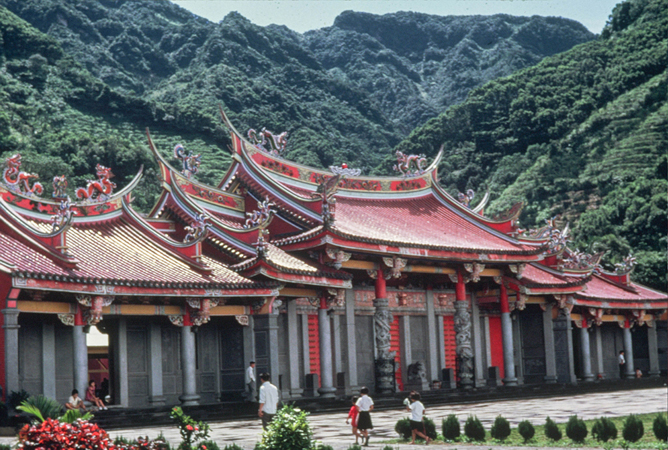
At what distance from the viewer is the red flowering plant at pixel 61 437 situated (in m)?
10.5

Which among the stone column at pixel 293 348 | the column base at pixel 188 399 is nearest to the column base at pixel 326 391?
the stone column at pixel 293 348

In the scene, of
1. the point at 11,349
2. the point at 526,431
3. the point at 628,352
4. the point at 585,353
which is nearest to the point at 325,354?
the point at 11,349

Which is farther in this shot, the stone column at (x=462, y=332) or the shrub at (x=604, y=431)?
the stone column at (x=462, y=332)

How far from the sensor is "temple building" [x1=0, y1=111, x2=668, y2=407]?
2253 cm

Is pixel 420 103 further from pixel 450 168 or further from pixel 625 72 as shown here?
pixel 625 72

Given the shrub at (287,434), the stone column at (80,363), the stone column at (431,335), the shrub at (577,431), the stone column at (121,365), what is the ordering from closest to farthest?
the shrub at (287,434) < the shrub at (577,431) < the stone column at (80,363) < the stone column at (121,365) < the stone column at (431,335)

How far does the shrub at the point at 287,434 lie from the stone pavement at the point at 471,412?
250 centimetres

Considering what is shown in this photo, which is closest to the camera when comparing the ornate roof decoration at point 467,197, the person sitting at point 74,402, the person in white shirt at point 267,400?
the person in white shirt at point 267,400

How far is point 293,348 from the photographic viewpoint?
92.4 ft

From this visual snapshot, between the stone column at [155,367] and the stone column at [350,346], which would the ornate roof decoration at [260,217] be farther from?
the stone column at [350,346]

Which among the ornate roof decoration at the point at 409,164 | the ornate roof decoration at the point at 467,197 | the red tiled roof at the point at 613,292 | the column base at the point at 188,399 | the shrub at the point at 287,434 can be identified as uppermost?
the ornate roof decoration at the point at 409,164

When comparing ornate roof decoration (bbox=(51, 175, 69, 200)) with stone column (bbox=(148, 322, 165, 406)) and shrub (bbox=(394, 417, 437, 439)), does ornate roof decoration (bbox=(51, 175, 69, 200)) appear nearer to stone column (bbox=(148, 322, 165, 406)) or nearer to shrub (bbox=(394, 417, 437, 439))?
stone column (bbox=(148, 322, 165, 406))

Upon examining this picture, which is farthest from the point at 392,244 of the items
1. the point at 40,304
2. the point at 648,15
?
the point at 648,15

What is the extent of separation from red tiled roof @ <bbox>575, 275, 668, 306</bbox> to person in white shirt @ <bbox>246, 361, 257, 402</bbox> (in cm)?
1757
